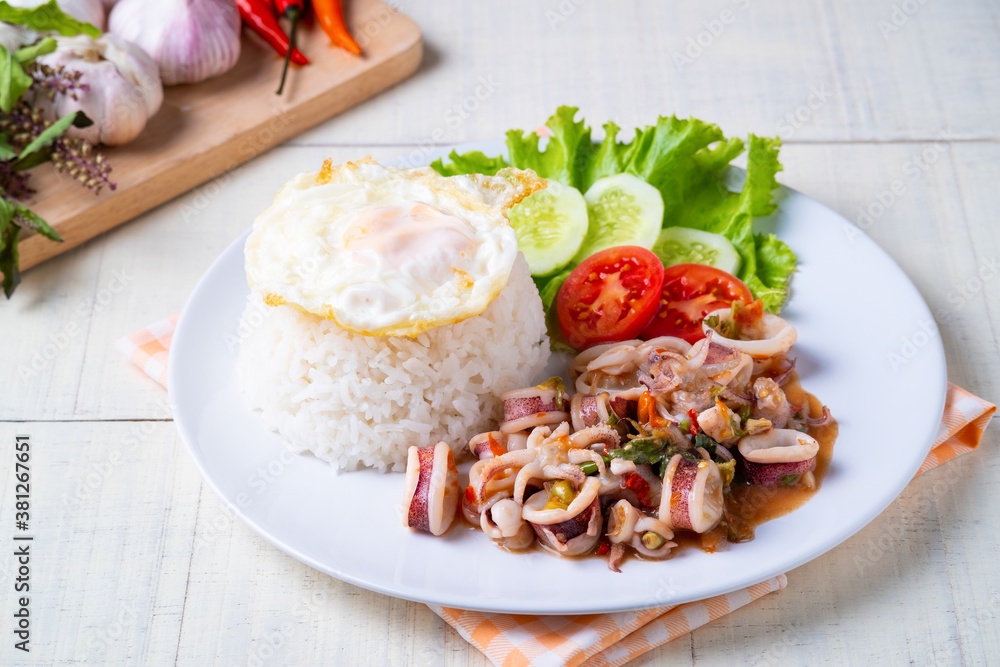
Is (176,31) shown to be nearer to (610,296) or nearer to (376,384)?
(376,384)

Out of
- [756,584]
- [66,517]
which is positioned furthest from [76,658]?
[756,584]

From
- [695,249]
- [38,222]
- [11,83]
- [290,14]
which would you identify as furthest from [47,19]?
[695,249]

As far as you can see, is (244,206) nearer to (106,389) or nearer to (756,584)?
(106,389)

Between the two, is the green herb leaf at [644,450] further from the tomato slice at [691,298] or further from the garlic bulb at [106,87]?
the garlic bulb at [106,87]

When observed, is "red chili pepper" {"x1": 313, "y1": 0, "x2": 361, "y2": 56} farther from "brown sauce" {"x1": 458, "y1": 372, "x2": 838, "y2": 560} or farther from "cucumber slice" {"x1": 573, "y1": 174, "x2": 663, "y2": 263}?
"brown sauce" {"x1": 458, "y1": 372, "x2": 838, "y2": 560}

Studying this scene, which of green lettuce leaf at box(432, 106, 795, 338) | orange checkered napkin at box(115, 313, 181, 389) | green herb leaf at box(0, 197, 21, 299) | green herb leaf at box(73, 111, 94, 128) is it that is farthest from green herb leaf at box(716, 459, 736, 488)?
green herb leaf at box(73, 111, 94, 128)

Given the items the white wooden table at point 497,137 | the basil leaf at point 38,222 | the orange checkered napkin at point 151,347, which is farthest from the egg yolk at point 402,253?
the basil leaf at point 38,222
